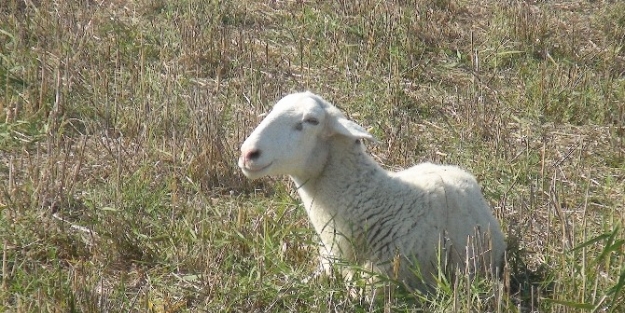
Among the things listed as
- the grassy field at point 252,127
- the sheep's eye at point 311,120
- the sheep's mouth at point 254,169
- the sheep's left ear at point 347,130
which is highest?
the sheep's eye at point 311,120

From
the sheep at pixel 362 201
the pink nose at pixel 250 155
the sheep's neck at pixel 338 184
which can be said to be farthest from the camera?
the sheep's neck at pixel 338 184

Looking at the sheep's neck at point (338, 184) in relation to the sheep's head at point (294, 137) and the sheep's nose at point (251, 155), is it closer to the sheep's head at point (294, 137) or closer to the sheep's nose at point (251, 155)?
the sheep's head at point (294, 137)

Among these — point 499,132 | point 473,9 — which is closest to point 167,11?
point 473,9

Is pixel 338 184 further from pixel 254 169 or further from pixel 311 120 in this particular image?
pixel 254 169

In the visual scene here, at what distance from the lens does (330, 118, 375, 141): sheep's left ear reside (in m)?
4.89

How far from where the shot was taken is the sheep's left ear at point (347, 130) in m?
4.89

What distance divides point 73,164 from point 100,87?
4.26 ft

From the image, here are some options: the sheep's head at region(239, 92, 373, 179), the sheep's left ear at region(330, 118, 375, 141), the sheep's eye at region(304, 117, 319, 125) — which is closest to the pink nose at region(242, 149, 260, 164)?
the sheep's head at region(239, 92, 373, 179)

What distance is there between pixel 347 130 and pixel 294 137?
0.26 metres

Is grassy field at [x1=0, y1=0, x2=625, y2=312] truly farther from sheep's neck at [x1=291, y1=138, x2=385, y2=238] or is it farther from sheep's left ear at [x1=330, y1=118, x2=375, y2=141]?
sheep's left ear at [x1=330, y1=118, x2=375, y2=141]

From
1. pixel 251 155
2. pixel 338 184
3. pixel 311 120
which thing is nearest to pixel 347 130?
Result: pixel 311 120

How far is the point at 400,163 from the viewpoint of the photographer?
6.55 m

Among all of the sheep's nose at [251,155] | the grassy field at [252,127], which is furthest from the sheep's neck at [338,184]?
the sheep's nose at [251,155]

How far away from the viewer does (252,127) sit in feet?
21.6
